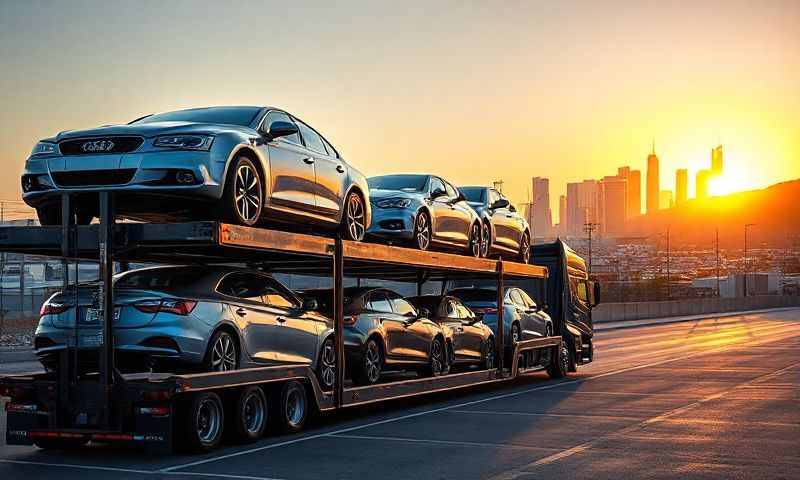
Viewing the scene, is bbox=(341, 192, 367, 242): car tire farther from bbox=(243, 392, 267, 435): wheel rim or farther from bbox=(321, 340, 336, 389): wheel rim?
bbox=(243, 392, 267, 435): wheel rim

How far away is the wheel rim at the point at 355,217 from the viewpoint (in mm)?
14867

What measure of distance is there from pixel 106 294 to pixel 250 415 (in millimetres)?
2385

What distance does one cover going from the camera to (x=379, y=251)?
50.4ft

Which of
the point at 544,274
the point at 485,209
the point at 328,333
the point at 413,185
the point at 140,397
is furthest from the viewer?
the point at 544,274

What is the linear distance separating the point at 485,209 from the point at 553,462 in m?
9.64

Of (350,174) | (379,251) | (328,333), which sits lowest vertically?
(328,333)

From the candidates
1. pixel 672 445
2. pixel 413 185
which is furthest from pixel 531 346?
pixel 672 445

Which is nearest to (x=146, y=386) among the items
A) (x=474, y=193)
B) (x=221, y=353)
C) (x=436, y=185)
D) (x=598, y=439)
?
(x=221, y=353)

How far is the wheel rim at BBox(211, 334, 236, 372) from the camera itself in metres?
12.1

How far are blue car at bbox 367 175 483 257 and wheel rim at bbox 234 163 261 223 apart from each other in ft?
16.4

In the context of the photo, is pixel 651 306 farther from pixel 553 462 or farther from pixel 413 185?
pixel 553 462

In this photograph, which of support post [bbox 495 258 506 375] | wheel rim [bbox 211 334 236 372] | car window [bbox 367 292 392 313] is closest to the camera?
wheel rim [bbox 211 334 236 372]

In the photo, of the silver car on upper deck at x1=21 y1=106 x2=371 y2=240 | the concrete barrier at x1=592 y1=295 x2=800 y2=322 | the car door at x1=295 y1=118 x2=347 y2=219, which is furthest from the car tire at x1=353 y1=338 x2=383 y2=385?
the concrete barrier at x1=592 y1=295 x2=800 y2=322

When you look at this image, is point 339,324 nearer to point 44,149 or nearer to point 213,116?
point 213,116
